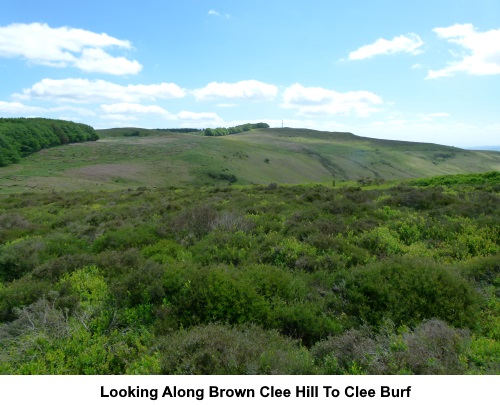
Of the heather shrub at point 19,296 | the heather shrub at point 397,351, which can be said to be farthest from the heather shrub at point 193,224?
the heather shrub at point 397,351

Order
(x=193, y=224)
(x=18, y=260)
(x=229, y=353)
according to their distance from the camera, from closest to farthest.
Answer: (x=229, y=353)
(x=18, y=260)
(x=193, y=224)

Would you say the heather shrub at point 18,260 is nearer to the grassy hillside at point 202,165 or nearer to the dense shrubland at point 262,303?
the dense shrubland at point 262,303

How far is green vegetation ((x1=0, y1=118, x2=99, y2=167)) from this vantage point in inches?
3004

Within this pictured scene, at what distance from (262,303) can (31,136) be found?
101154 mm

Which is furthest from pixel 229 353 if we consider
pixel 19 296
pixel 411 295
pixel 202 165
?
pixel 202 165

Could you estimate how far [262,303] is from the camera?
6539mm

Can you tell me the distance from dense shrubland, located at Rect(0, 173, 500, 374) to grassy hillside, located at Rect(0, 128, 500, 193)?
109ft

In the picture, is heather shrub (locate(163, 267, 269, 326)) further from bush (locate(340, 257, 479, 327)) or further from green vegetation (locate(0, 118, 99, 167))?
green vegetation (locate(0, 118, 99, 167))

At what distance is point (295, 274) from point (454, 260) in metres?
4.45

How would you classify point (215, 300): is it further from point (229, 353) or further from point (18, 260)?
point (18, 260)

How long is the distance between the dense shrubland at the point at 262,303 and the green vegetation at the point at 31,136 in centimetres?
7864

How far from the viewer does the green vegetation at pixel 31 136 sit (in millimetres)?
76312
